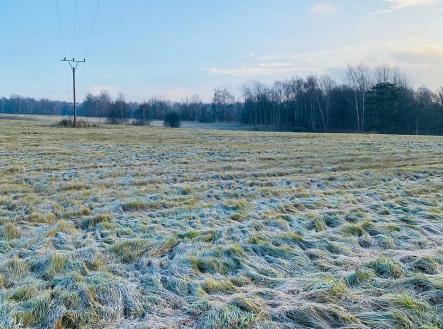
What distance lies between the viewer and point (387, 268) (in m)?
4.34

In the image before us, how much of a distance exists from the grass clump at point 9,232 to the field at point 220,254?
3cm

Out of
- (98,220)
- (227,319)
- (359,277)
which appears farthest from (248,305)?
(98,220)

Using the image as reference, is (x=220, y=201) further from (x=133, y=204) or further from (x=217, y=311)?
(x=217, y=311)

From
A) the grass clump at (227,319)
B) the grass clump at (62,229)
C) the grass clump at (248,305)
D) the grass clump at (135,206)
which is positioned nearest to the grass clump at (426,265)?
the grass clump at (248,305)

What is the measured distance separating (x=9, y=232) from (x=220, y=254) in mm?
3228

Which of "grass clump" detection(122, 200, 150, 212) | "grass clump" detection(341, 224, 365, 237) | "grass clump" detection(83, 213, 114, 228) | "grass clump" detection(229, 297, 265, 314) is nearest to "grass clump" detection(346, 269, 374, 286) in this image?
"grass clump" detection(229, 297, 265, 314)

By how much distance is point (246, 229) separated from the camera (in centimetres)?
602

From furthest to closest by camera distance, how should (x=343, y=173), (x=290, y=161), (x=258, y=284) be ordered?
1. (x=290, y=161)
2. (x=343, y=173)
3. (x=258, y=284)

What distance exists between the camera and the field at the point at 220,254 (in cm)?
344

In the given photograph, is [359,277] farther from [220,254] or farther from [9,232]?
[9,232]

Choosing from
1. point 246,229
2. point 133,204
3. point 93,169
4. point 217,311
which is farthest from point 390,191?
point 93,169

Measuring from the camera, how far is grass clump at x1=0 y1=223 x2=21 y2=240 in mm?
5574

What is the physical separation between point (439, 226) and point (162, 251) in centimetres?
439

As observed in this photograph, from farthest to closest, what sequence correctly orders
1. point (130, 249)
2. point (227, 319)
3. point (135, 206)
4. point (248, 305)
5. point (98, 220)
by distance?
point (135, 206)
point (98, 220)
point (130, 249)
point (248, 305)
point (227, 319)
